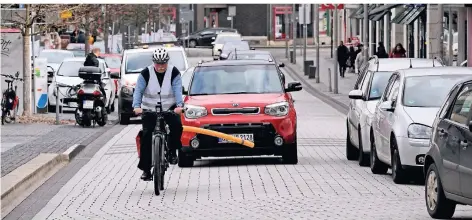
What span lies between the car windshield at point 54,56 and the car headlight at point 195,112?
93.4ft

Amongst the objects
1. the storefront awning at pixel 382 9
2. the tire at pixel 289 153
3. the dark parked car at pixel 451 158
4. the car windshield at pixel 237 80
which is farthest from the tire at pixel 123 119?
the storefront awning at pixel 382 9

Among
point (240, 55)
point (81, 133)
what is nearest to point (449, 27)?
point (240, 55)

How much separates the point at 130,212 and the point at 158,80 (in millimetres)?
2678

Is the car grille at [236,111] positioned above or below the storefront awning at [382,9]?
below

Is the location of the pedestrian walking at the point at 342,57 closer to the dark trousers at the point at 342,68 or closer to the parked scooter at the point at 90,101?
the dark trousers at the point at 342,68

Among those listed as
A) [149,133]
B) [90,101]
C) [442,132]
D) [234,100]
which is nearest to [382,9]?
[90,101]

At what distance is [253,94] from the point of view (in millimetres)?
20156

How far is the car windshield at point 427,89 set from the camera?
1705cm

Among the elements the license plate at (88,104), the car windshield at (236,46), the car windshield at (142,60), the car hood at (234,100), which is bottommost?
the license plate at (88,104)

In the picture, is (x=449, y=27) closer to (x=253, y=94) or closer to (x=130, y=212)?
(x=253, y=94)

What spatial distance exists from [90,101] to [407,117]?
14618 millimetres

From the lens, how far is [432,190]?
12.8m

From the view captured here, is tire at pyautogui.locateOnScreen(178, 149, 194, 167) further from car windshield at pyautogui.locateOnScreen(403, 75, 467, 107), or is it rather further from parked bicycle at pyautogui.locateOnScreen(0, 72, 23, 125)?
parked bicycle at pyautogui.locateOnScreen(0, 72, 23, 125)

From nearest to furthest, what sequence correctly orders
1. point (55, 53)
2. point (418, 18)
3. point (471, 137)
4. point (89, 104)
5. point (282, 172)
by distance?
point (471, 137)
point (282, 172)
point (89, 104)
point (55, 53)
point (418, 18)
